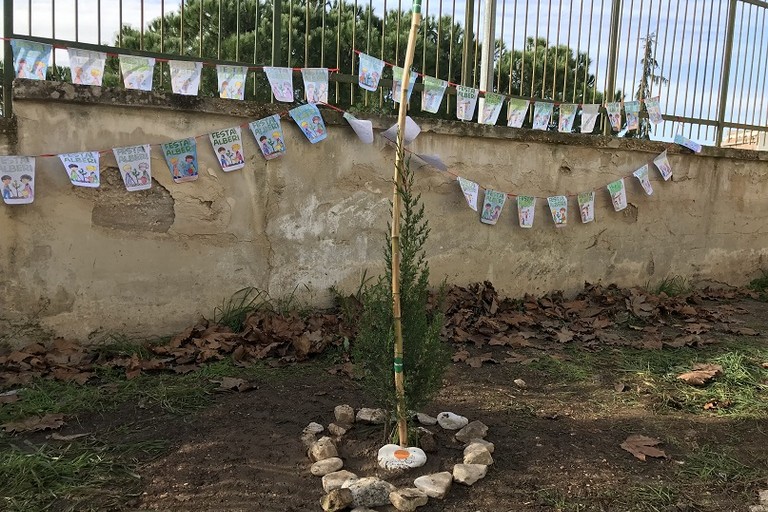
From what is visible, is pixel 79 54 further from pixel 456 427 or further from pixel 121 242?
pixel 456 427

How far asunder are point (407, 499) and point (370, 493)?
5.3 inches

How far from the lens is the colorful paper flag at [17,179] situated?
355cm

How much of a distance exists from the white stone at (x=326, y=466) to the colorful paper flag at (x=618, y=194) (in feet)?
14.3

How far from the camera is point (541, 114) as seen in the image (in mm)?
5840

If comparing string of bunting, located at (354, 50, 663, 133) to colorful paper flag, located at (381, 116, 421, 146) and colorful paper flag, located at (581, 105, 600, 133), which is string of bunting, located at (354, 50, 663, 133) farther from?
colorful paper flag, located at (381, 116, 421, 146)

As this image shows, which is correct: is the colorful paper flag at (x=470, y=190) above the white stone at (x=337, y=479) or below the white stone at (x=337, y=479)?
above

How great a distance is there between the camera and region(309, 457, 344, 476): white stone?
7.98 feet

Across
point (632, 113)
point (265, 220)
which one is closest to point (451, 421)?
point (265, 220)

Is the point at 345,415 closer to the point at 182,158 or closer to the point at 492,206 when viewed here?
the point at 182,158

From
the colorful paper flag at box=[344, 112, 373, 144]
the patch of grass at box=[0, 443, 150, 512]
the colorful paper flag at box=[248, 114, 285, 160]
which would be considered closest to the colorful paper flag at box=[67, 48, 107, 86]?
the colorful paper flag at box=[248, 114, 285, 160]

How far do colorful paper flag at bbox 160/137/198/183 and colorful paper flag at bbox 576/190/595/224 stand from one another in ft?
11.5

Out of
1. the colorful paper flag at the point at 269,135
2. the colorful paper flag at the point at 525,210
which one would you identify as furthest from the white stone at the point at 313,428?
the colorful paper flag at the point at 525,210

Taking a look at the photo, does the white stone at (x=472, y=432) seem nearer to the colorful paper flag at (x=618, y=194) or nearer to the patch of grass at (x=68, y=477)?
the patch of grass at (x=68, y=477)

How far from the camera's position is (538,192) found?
18.2ft
